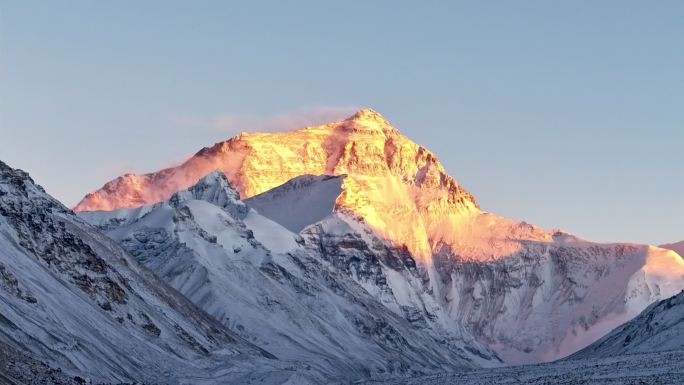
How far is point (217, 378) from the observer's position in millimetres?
192375

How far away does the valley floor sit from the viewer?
12200cm

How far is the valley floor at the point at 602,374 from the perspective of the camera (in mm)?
122000

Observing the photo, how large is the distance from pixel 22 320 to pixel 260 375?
92.0ft

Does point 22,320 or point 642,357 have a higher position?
point 642,357

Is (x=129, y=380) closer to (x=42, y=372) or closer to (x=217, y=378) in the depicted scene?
(x=217, y=378)

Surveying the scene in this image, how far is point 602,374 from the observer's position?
133 meters

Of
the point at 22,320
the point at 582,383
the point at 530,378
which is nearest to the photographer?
the point at 582,383

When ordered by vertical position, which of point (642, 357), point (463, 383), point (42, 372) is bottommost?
point (42, 372)

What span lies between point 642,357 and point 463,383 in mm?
24299

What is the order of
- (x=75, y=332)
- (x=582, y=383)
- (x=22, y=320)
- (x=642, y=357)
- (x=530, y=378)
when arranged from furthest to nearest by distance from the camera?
1. (x=75, y=332)
2. (x=22, y=320)
3. (x=642, y=357)
4. (x=530, y=378)
5. (x=582, y=383)

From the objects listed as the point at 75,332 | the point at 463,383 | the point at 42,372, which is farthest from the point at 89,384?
the point at 75,332

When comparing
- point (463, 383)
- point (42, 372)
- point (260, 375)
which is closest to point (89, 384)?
point (42, 372)

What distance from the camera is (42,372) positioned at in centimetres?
12419

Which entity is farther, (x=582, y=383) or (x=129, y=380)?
(x=129, y=380)
